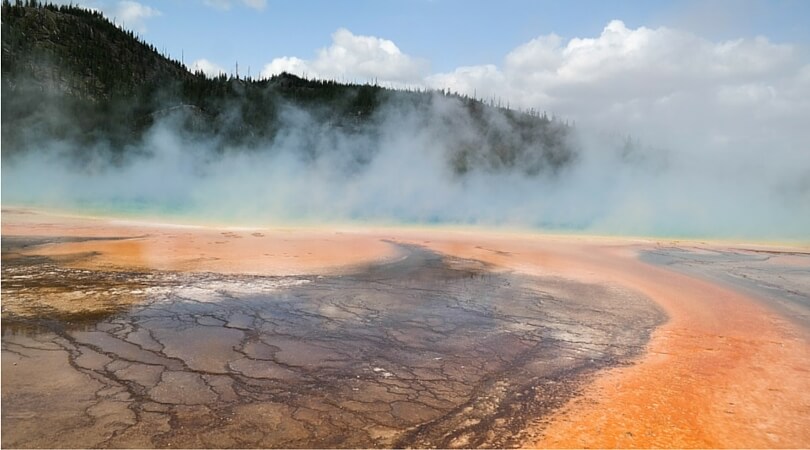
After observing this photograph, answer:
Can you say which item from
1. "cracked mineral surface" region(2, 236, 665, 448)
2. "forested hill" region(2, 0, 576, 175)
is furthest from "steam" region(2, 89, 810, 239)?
"cracked mineral surface" region(2, 236, 665, 448)

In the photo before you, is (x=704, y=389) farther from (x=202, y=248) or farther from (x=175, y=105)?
(x=175, y=105)

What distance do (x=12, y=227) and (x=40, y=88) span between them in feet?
77.7

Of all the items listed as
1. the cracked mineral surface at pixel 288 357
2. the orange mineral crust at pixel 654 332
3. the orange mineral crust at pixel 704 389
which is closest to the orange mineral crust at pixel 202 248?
the orange mineral crust at pixel 654 332

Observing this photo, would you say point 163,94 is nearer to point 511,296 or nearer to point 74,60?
point 74,60

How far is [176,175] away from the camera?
74.4ft

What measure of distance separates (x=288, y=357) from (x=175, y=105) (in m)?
30.0

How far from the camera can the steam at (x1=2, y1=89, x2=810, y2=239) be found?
17594 millimetres

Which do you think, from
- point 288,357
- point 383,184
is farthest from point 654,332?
point 383,184

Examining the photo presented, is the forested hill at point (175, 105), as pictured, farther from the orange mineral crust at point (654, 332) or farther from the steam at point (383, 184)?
the orange mineral crust at point (654, 332)

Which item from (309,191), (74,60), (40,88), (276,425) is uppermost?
(74,60)

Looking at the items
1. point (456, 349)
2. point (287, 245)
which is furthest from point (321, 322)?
point (287, 245)

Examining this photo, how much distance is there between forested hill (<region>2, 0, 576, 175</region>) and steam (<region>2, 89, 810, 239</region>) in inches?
20.7

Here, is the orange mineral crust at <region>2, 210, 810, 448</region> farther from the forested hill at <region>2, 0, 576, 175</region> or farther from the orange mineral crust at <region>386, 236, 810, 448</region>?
the forested hill at <region>2, 0, 576, 175</region>

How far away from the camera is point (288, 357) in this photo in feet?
10.8
